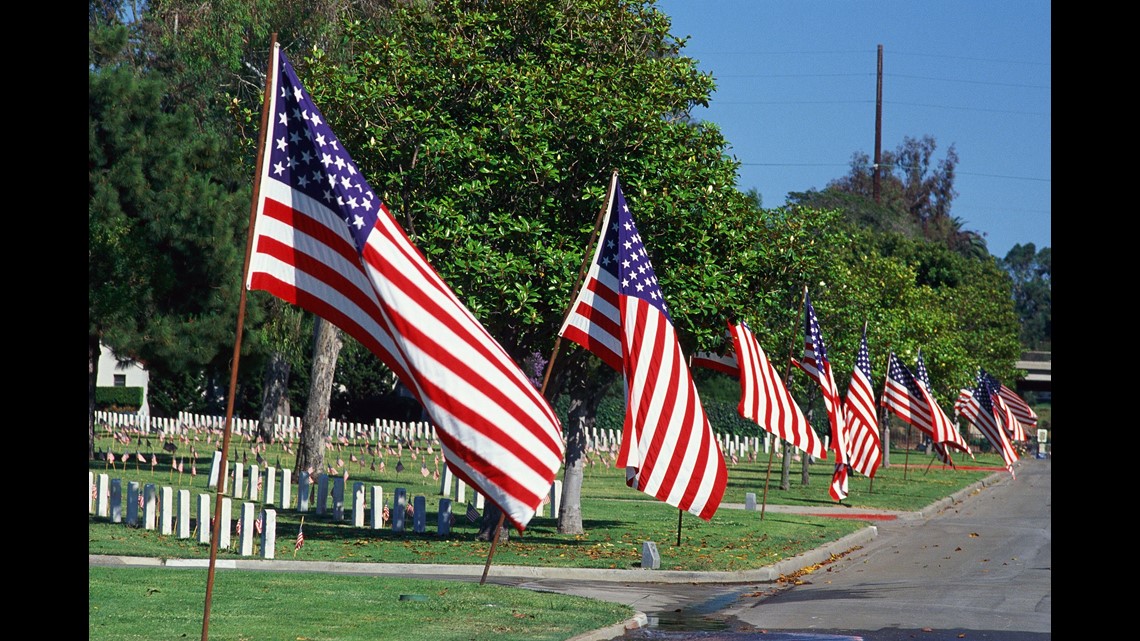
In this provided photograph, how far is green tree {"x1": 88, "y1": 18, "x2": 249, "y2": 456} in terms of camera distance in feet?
124

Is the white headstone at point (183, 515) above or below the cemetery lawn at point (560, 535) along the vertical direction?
above

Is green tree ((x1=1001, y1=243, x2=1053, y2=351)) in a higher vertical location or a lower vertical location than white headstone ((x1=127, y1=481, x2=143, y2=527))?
higher

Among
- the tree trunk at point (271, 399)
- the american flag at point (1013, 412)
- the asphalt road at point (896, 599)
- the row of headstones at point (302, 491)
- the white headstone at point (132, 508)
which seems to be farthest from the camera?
the american flag at point (1013, 412)

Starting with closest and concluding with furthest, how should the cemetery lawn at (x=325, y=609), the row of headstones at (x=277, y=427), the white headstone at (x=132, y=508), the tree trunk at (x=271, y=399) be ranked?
the cemetery lawn at (x=325, y=609) → the white headstone at (x=132, y=508) → the tree trunk at (x=271, y=399) → the row of headstones at (x=277, y=427)

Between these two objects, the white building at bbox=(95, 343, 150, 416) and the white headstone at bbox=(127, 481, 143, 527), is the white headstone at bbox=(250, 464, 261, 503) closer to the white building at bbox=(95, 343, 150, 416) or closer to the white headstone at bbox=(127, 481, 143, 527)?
the white headstone at bbox=(127, 481, 143, 527)

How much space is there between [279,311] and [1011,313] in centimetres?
5257

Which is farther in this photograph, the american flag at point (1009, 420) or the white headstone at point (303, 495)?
the american flag at point (1009, 420)

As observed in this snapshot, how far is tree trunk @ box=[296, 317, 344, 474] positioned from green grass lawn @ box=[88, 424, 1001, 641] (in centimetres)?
161

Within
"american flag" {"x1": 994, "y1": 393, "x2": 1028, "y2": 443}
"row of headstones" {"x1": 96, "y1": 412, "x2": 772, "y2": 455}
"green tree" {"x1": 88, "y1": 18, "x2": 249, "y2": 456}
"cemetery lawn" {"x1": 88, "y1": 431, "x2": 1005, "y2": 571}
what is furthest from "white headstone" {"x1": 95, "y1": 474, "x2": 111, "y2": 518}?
"american flag" {"x1": 994, "y1": 393, "x2": 1028, "y2": 443}

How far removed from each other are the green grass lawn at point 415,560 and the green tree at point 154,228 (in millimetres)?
3543

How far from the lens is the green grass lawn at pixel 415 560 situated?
13.2 m

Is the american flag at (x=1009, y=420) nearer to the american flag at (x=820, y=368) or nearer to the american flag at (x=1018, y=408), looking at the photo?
the american flag at (x=1018, y=408)

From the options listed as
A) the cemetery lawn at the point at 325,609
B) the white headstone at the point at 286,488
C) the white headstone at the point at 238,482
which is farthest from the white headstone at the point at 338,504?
the cemetery lawn at the point at 325,609
